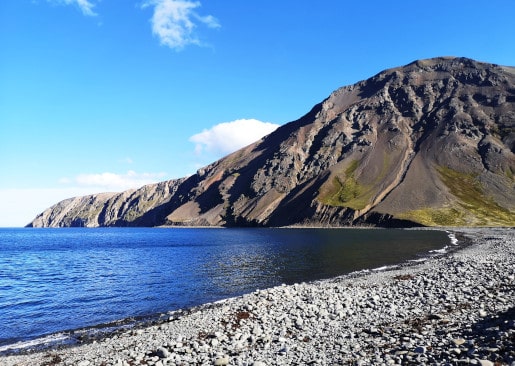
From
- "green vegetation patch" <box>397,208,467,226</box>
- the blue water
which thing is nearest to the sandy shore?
the blue water

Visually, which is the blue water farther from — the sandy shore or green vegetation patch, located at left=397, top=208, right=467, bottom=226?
green vegetation patch, located at left=397, top=208, right=467, bottom=226

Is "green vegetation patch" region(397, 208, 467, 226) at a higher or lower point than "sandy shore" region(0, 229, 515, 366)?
lower

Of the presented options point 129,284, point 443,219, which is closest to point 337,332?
point 129,284

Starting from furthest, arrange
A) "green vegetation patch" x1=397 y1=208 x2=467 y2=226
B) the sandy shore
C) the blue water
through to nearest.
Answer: "green vegetation patch" x1=397 y1=208 x2=467 y2=226 → the blue water → the sandy shore

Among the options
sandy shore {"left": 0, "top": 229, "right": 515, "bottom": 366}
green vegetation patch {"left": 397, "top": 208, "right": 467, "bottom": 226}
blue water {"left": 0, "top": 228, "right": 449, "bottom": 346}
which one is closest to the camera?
sandy shore {"left": 0, "top": 229, "right": 515, "bottom": 366}

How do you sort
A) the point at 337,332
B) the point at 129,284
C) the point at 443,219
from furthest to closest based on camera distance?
the point at 443,219 → the point at 129,284 → the point at 337,332

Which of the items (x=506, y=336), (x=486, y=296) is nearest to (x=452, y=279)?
(x=486, y=296)

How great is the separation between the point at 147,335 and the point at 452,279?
2794cm

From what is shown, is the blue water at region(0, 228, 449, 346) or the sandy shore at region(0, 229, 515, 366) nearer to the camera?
the sandy shore at region(0, 229, 515, 366)

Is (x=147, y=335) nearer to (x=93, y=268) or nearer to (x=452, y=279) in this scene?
(x=452, y=279)

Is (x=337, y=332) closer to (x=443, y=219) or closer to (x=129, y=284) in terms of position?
(x=129, y=284)

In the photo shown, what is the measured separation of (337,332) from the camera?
21844mm

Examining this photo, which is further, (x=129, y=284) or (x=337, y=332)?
(x=129, y=284)

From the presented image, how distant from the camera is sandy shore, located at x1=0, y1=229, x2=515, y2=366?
15.9 metres
